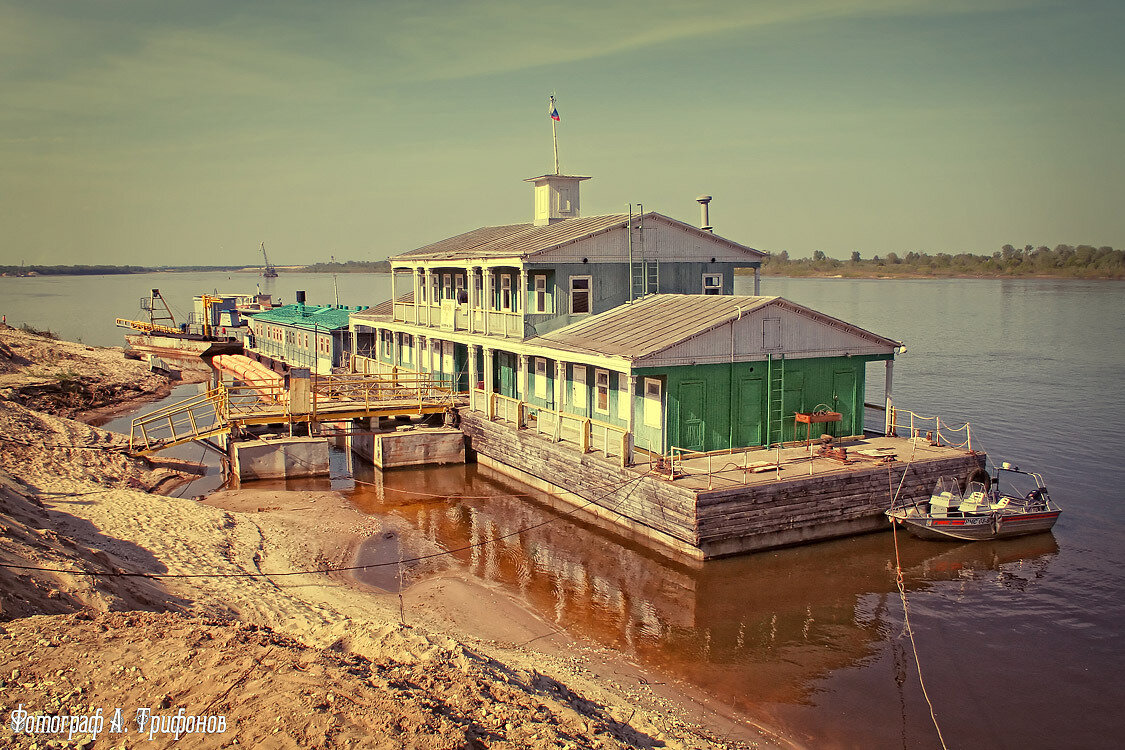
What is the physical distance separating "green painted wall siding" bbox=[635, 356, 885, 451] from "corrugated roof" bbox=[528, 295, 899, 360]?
0.88 m

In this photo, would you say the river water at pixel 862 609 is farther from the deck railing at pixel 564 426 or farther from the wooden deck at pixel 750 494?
the deck railing at pixel 564 426

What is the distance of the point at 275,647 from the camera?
427 inches

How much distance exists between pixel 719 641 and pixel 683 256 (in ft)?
57.2

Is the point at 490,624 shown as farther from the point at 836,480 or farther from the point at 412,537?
the point at 836,480

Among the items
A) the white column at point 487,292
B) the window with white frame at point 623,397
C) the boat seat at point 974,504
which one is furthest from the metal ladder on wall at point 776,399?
the white column at point 487,292

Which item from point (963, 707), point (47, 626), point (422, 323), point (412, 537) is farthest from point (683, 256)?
point (47, 626)

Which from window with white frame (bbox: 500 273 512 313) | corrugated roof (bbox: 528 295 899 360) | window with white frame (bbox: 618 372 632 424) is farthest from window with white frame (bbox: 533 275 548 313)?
window with white frame (bbox: 618 372 632 424)

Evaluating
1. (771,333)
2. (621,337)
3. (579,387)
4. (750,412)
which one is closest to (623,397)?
(621,337)

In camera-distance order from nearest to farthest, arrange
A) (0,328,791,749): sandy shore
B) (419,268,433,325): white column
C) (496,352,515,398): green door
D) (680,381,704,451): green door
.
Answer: (0,328,791,749): sandy shore < (680,381,704,451): green door < (496,352,515,398): green door < (419,268,433,325): white column

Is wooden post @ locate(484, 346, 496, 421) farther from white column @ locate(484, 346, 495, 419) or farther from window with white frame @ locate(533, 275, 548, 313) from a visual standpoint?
window with white frame @ locate(533, 275, 548, 313)

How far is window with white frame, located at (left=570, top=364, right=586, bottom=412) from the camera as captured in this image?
87.9 ft

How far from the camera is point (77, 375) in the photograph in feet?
155

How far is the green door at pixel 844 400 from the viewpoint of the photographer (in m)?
24.6

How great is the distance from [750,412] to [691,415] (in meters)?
1.88
